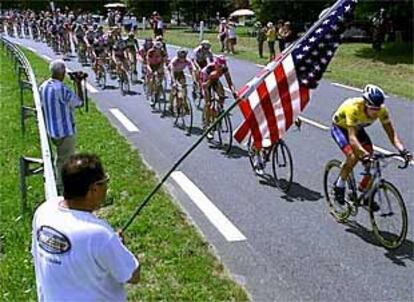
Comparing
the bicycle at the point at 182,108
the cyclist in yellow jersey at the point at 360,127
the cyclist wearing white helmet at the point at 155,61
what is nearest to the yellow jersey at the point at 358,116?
the cyclist in yellow jersey at the point at 360,127

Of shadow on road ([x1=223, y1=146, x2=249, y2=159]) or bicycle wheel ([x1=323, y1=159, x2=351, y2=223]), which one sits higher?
bicycle wheel ([x1=323, y1=159, x2=351, y2=223])

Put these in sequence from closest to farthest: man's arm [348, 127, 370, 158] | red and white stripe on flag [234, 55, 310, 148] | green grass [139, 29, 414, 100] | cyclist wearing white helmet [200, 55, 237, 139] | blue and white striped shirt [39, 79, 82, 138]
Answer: red and white stripe on flag [234, 55, 310, 148]
man's arm [348, 127, 370, 158]
blue and white striped shirt [39, 79, 82, 138]
cyclist wearing white helmet [200, 55, 237, 139]
green grass [139, 29, 414, 100]

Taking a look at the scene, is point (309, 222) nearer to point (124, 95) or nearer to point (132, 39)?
point (124, 95)

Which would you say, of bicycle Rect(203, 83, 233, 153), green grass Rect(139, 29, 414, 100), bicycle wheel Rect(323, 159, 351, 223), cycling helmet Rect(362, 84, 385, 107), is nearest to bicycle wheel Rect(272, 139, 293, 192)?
bicycle wheel Rect(323, 159, 351, 223)

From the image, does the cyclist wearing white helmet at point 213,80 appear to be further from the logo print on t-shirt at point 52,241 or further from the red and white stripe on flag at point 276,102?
the logo print on t-shirt at point 52,241

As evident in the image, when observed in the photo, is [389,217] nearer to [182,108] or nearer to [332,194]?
[332,194]

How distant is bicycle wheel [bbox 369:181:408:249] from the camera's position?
7668 mm

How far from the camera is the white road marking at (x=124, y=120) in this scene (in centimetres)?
1573

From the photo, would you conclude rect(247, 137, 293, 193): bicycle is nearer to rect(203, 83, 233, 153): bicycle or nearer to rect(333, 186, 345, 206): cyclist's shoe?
rect(333, 186, 345, 206): cyclist's shoe

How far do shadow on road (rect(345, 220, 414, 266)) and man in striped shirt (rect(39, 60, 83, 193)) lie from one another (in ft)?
12.9

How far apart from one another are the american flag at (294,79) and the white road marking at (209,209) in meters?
1.97

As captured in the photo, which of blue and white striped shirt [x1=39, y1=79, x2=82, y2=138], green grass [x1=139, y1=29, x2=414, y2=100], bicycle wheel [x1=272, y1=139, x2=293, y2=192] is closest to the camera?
blue and white striped shirt [x1=39, y1=79, x2=82, y2=138]

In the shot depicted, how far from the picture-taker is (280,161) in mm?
10594

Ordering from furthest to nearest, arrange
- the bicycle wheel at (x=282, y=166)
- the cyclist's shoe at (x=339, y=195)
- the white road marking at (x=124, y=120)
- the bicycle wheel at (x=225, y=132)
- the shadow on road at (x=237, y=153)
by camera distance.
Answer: the white road marking at (x=124, y=120) < the bicycle wheel at (x=225, y=132) < the shadow on road at (x=237, y=153) < the bicycle wheel at (x=282, y=166) < the cyclist's shoe at (x=339, y=195)
